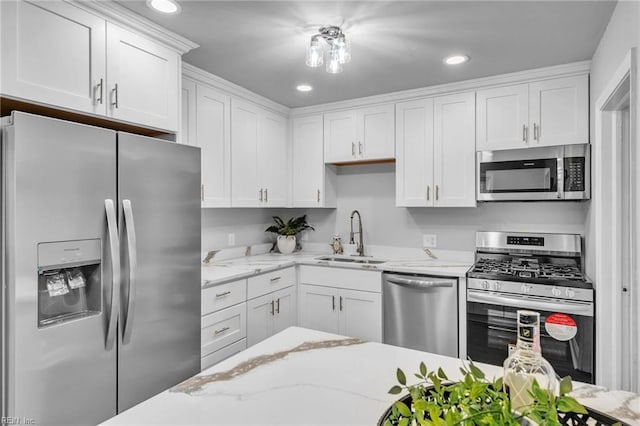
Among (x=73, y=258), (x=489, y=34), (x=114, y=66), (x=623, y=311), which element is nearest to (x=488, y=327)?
(x=623, y=311)

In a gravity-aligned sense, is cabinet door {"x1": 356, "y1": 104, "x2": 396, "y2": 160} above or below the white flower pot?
above

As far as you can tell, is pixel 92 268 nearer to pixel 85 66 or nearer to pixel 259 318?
pixel 85 66

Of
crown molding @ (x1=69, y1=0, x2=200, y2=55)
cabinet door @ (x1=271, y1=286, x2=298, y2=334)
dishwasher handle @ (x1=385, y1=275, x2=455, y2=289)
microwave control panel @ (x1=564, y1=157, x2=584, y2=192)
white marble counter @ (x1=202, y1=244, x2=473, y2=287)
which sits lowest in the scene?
cabinet door @ (x1=271, y1=286, x2=298, y2=334)

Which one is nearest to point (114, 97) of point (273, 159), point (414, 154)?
point (273, 159)

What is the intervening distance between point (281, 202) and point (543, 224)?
7.69 ft

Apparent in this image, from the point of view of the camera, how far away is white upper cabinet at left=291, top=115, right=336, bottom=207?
3.76m

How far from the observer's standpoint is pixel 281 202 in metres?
3.81

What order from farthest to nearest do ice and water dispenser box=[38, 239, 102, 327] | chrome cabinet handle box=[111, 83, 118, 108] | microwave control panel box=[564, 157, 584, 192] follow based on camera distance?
1. microwave control panel box=[564, 157, 584, 192]
2. chrome cabinet handle box=[111, 83, 118, 108]
3. ice and water dispenser box=[38, 239, 102, 327]

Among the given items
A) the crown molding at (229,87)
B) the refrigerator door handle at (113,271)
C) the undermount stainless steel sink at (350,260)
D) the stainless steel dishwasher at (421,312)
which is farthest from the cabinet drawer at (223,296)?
the crown molding at (229,87)

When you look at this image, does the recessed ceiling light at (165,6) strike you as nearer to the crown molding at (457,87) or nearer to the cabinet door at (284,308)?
the crown molding at (457,87)

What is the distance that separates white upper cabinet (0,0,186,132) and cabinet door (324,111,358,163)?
1.68 metres

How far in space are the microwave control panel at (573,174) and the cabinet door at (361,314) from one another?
1621mm

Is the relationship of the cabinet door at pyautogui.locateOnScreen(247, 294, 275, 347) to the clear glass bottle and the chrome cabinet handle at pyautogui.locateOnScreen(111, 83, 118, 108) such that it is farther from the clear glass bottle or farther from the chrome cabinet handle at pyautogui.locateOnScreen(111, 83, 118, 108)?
the clear glass bottle

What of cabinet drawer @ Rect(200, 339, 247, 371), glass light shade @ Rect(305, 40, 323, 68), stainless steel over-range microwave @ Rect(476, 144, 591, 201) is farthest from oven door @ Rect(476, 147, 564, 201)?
cabinet drawer @ Rect(200, 339, 247, 371)
